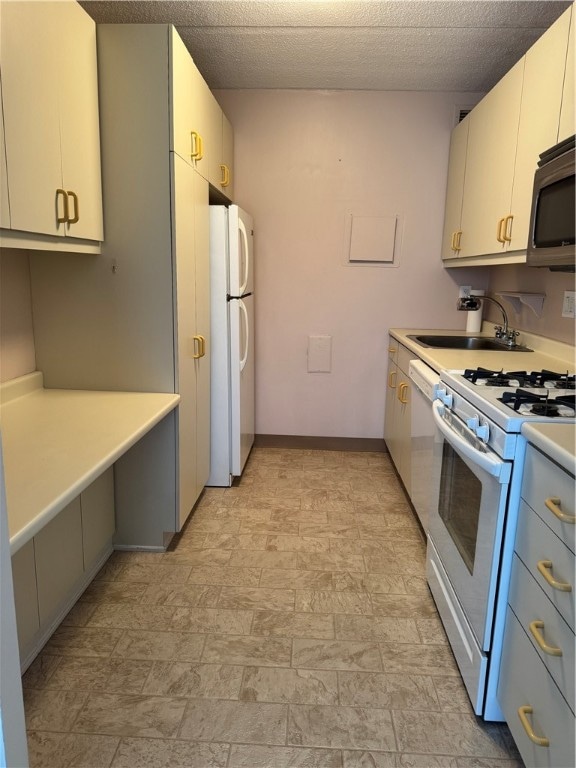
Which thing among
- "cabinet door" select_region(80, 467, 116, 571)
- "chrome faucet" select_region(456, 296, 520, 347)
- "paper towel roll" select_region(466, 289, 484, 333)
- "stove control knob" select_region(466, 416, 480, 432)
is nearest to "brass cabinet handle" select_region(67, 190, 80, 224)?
"cabinet door" select_region(80, 467, 116, 571)

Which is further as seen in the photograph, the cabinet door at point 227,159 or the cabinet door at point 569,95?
the cabinet door at point 227,159

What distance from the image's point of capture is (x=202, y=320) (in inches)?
111

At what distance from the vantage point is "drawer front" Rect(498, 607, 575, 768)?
1.15 m

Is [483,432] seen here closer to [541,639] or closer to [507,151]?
[541,639]

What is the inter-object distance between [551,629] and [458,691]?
26.9 inches

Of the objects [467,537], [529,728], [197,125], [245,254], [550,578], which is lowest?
[529,728]

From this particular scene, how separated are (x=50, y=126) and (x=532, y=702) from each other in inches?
86.4

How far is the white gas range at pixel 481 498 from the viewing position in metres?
1.46

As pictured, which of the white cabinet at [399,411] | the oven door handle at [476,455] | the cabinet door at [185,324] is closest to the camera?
the oven door handle at [476,455]

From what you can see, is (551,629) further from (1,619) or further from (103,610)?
(103,610)

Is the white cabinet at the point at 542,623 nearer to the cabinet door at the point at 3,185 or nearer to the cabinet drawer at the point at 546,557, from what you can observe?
the cabinet drawer at the point at 546,557

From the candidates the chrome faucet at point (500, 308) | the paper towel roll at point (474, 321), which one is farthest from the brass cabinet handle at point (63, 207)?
the paper towel roll at point (474, 321)

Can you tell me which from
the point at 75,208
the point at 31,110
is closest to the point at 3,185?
the point at 31,110

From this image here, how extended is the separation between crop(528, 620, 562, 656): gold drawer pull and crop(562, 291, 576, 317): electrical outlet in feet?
5.32
